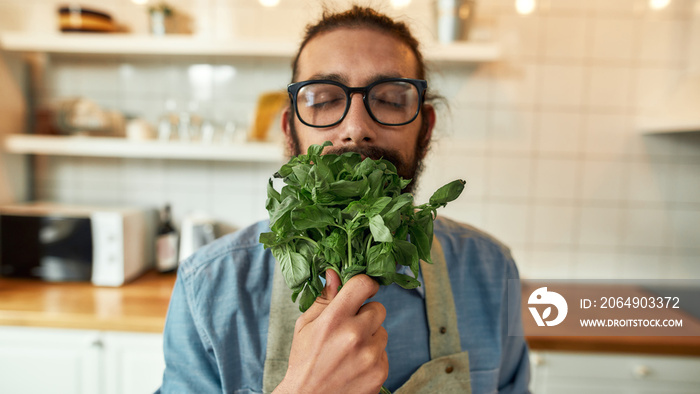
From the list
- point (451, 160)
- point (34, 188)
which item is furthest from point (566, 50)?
point (34, 188)

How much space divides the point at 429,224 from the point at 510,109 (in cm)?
152

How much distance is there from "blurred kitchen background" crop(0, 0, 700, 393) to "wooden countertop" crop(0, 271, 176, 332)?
0.43 metres

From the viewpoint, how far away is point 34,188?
2.00 metres

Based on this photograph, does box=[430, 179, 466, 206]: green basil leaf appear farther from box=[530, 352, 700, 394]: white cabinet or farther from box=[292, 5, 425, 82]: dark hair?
box=[530, 352, 700, 394]: white cabinet

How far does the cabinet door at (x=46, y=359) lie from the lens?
1.40 m

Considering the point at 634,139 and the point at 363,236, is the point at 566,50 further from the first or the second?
the point at 363,236

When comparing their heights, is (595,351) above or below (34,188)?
below

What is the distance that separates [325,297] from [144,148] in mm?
1430

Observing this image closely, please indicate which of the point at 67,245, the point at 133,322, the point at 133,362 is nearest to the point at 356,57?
the point at 133,322

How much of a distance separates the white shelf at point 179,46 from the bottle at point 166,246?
0.67 m

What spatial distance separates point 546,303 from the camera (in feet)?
3.82

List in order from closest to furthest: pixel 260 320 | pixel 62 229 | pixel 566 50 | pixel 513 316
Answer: pixel 260 320, pixel 513 316, pixel 62 229, pixel 566 50

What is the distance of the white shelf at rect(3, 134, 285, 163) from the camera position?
168 cm

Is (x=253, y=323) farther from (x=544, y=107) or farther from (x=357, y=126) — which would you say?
(x=544, y=107)
